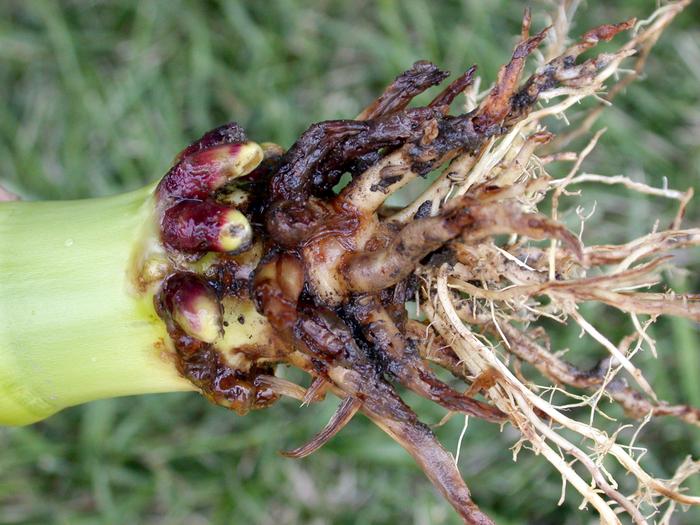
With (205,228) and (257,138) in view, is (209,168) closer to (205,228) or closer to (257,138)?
(205,228)

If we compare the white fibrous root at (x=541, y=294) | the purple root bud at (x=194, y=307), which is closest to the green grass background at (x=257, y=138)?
the white fibrous root at (x=541, y=294)

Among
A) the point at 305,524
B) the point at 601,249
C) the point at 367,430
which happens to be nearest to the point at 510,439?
the point at 367,430

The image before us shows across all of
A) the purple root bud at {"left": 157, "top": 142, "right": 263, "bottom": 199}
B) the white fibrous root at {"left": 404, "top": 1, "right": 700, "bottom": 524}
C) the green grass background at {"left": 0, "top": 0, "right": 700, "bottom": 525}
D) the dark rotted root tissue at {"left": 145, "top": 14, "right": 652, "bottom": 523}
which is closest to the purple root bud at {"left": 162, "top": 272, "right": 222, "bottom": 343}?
the dark rotted root tissue at {"left": 145, "top": 14, "right": 652, "bottom": 523}

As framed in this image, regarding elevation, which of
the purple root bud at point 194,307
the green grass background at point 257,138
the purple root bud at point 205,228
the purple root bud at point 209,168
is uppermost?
the purple root bud at point 209,168


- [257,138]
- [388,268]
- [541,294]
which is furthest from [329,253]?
[257,138]

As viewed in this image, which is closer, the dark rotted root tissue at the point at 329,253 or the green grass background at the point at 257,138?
the dark rotted root tissue at the point at 329,253

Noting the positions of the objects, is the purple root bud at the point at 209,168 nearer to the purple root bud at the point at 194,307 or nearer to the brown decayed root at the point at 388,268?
the brown decayed root at the point at 388,268
